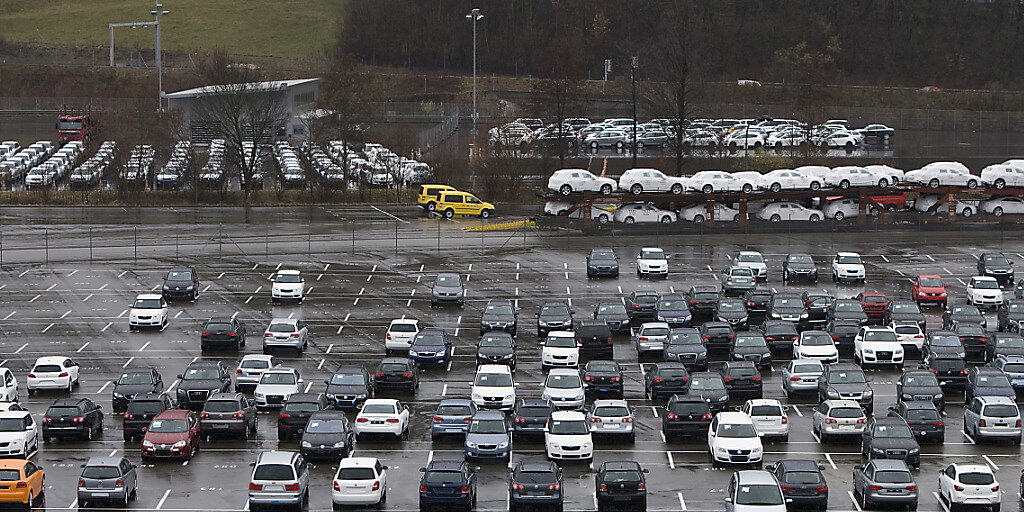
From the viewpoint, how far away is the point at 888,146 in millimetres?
106438

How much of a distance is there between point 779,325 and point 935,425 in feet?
39.2

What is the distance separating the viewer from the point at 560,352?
1881 inches

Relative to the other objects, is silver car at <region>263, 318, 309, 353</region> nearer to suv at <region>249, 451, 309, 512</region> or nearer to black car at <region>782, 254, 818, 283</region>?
suv at <region>249, 451, 309, 512</region>

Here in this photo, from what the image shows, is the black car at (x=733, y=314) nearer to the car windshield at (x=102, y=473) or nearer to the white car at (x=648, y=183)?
the white car at (x=648, y=183)

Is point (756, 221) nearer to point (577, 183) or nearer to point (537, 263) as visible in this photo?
point (577, 183)

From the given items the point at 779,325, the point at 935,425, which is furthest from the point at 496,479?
the point at 779,325

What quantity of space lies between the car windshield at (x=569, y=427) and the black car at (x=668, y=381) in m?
7.01

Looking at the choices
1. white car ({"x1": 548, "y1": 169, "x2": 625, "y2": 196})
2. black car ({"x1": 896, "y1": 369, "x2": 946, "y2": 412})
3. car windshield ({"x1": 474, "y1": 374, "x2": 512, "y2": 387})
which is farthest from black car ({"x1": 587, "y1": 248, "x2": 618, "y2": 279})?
black car ({"x1": 896, "y1": 369, "x2": 946, "y2": 412})

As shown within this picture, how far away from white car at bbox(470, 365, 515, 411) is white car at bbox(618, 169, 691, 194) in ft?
115

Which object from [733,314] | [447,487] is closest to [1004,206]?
[733,314]

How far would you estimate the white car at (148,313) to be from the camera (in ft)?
178

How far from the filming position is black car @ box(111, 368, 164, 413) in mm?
42438

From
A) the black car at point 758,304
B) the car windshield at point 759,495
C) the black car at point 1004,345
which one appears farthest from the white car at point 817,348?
the car windshield at point 759,495

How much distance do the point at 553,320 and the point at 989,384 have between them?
666 inches
